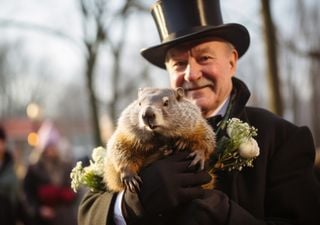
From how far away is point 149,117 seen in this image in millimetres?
2447

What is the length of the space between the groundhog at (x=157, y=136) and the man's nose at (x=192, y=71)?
337 millimetres

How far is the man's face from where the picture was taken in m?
3.12

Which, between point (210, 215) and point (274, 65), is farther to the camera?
point (274, 65)

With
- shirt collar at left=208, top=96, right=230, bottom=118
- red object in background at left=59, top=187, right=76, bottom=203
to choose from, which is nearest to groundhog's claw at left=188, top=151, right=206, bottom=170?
shirt collar at left=208, top=96, right=230, bottom=118

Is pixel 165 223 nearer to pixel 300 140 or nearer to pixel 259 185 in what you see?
Result: pixel 259 185

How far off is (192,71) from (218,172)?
0.62 meters

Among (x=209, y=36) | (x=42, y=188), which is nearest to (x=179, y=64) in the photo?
(x=209, y=36)

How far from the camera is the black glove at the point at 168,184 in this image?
2.65 meters

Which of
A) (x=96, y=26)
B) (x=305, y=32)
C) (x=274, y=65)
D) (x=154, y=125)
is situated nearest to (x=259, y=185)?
(x=154, y=125)

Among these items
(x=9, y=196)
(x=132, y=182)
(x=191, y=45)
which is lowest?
(x=9, y=196)

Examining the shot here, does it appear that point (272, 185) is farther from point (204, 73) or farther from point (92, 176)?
point (92, 176)

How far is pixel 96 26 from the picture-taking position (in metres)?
11.7

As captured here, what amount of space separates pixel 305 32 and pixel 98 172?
1110 cm

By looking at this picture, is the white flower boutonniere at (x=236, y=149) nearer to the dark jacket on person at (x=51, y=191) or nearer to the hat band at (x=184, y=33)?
the hat band at (x=184, y=33)
